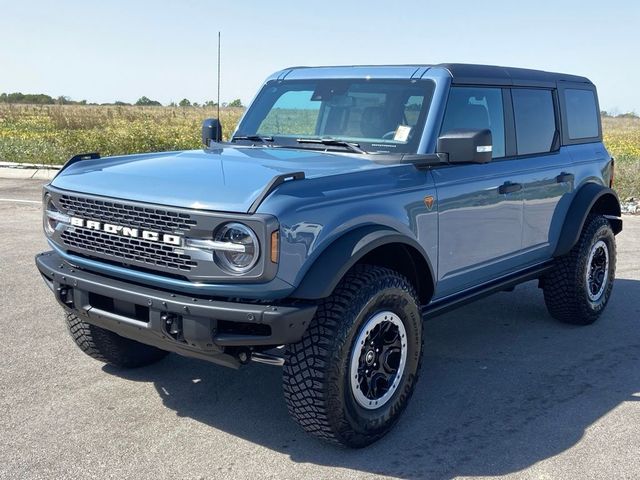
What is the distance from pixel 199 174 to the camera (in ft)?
12.1

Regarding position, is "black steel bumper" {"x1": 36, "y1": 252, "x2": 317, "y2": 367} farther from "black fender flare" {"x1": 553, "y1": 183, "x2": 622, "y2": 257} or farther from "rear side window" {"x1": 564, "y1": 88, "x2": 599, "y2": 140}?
"rear side window" {"x1": 564, "y1": 88, "x2": 599, "y2": 140}

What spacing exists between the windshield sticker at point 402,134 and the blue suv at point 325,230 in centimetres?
1

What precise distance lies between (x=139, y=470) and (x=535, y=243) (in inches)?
128

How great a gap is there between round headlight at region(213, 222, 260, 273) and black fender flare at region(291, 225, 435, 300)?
0.89ft

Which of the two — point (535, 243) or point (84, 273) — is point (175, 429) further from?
point (535, 243)

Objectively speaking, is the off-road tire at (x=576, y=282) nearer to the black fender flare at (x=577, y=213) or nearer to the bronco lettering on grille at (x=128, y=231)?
the black fender flare at (x=577, y=213)

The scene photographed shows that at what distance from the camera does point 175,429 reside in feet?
12.8

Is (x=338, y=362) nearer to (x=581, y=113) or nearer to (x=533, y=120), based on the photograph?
(x=533, y=120)

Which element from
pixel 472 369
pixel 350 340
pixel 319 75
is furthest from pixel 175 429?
pixel 319 75

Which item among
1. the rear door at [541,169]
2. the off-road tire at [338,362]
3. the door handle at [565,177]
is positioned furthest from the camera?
the door handle at [565,177]

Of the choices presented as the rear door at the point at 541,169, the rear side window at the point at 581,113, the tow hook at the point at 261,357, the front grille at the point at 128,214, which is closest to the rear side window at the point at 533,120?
the rear door at the point at 541,169

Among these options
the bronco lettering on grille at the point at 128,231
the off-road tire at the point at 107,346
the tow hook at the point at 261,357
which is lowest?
the off-road tire at the point at 107,346

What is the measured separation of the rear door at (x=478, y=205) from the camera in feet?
14.3

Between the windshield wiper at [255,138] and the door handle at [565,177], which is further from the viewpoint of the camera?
the door handle at [565,177]
